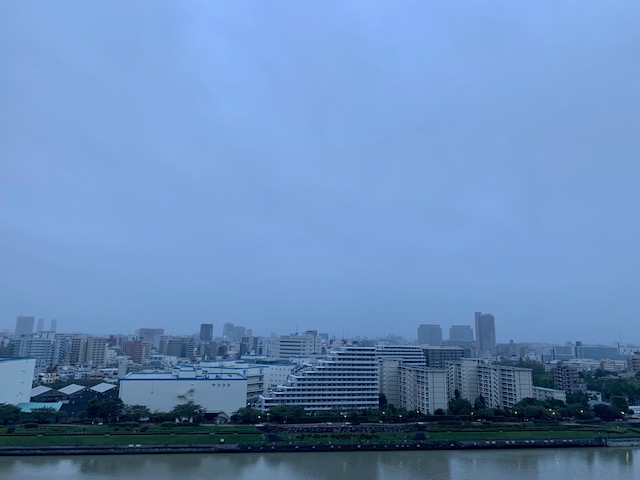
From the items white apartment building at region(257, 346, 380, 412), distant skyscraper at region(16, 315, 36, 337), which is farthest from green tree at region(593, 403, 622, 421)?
distant skyscraper at region(16, 315, 36, 337)

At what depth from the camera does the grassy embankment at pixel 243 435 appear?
11352 mm

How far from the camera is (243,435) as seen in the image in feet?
39.1

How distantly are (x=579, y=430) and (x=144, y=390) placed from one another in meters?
13.7

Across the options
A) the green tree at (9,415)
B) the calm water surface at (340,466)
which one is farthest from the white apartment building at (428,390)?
the green tree at (9,415)

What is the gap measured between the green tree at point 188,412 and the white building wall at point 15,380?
632 centimetres

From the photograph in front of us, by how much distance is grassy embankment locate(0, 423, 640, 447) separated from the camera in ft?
37.2

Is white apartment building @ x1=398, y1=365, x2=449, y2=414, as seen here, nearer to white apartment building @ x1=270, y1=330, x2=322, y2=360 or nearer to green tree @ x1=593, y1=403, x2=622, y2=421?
green tree @ x1=593, y1=403, x2=622, y2=421

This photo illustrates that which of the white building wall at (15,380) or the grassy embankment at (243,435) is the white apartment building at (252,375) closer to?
the grassy embankment at (243,435)

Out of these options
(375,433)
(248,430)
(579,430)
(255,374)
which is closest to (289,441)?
(248,430)

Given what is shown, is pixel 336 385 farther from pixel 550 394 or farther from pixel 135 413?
pixel 550 394

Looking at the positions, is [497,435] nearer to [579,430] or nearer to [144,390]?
[579,430]

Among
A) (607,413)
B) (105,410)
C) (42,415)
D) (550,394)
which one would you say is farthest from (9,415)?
(607,413)

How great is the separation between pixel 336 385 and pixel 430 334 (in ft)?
183

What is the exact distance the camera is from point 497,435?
492 inches
